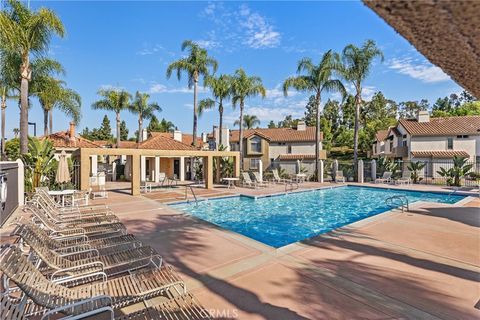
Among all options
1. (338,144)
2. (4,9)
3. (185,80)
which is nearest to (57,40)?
(4,9)

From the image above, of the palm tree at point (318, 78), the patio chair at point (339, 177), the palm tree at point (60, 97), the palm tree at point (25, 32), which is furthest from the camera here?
the patio chair at point (339, 177)

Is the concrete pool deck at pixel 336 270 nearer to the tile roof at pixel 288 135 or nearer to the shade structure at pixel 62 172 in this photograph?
the shade structure at pixel 62 172

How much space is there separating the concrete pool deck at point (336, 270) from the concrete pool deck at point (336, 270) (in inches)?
0.6

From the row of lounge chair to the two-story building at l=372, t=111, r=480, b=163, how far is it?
1399 inches

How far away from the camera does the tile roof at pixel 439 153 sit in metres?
29.6

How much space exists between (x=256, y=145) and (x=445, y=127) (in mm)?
23308

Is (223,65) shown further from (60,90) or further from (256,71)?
(60,90)

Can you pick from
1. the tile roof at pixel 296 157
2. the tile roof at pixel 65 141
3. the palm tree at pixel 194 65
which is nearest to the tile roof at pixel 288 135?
the tile roof at pixel 296 157

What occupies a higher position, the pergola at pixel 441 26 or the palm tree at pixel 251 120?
the palm tree at pixel 251 120

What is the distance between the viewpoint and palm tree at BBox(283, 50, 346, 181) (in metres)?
24.5

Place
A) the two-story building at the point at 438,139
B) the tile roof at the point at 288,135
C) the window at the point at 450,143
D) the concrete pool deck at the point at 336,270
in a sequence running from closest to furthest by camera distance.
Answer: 1. the concrete pool deck at the point at 336,270
2. the two-story building at the point at 438,139
3. the window at the point at 450,143
4. the tile roof at the point at 288,135

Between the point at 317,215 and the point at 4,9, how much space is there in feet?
62.0

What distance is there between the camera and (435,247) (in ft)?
21.4

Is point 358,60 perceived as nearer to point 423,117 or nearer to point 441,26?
point 423,117
